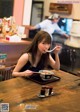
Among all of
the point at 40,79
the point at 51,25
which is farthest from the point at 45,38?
the point at 51,25

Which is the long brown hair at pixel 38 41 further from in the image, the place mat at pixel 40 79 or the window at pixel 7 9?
the window at pixel 7 9

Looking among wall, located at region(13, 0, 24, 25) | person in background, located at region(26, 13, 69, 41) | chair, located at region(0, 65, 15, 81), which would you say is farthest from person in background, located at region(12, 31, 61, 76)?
person in background, located at region(26, 13, 69, 41)

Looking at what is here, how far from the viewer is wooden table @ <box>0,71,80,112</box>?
145cm

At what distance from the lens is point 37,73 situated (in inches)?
81.4

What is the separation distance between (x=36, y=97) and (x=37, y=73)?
468 millimetres

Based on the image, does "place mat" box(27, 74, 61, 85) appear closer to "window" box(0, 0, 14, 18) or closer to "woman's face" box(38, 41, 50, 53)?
"woman's face" box(38, 41, 50, 53)

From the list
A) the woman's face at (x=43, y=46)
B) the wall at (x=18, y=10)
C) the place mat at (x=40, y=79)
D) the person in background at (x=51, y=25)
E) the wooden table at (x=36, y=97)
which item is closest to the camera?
the wooden table at (x=36, y=97)

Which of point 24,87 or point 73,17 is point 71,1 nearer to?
point 73,17

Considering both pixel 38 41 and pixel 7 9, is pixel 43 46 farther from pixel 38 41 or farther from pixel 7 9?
pixel 7 9

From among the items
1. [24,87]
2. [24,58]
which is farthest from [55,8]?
[24,87]

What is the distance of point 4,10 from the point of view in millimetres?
4602

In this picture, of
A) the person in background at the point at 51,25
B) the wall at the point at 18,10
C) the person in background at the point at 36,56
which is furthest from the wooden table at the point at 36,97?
the person in background at the point at 51,25

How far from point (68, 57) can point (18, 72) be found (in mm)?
2803

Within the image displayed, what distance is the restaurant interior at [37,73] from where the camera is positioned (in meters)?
1.53
